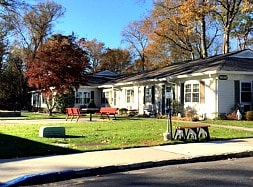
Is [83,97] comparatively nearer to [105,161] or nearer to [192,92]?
[192,92]

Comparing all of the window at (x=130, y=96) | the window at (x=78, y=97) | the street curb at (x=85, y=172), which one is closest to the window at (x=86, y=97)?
the window at (x=78, y=97)

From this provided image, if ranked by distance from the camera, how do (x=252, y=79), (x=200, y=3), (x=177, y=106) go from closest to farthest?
(x=252, y=79), (x=177, y=106), (x=200, y=3)

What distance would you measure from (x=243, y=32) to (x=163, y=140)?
4356 cm

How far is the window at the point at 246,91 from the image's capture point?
28.3 meters

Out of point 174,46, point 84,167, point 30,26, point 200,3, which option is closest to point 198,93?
point 200,3

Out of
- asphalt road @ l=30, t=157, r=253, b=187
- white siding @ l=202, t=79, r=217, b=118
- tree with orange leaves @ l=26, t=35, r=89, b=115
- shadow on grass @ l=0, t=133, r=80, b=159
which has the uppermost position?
tree with orange leaves @ l=26, t=35, r=89, b=115

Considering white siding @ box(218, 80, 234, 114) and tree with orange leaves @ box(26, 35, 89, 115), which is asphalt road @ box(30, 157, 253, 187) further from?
tree with orange leaves @ box(26, 35, 89, 115)

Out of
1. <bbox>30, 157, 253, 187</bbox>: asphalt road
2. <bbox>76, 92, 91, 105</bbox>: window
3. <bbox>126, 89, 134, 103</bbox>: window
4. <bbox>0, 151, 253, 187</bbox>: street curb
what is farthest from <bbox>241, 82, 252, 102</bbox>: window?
<bbox>76, 92, 91, 105</bbox>: window

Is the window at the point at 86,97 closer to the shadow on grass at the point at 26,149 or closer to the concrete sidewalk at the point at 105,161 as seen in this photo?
the shadow on grass at the point at 26,149

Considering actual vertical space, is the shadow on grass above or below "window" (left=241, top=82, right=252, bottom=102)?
below

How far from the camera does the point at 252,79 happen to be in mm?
28641

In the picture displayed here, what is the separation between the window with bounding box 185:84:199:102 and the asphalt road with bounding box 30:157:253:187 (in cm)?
1941

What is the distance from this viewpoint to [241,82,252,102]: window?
2828 cm

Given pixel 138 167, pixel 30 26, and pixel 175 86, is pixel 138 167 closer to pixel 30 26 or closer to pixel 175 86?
pixel 175 86
